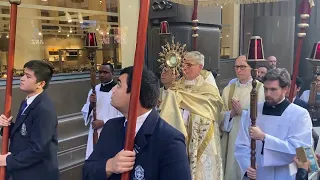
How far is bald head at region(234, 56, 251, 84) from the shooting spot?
433 centimetres

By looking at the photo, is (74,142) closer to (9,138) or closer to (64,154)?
(64,154)

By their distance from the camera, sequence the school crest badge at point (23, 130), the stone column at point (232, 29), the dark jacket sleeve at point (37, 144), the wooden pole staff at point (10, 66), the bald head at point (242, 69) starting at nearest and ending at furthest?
the wooden pole staff at point (10, 66)
the dark jacket sleeve at point (37, 144)
the school crest badge at point (23, 130)
the bald head at point (242, 69)
the stone column at point (232, 29)

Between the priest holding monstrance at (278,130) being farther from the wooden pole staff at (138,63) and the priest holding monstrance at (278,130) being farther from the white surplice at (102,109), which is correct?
the white surplice at (102,109)

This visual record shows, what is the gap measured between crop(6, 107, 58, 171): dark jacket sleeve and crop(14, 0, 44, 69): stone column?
269 centimetres

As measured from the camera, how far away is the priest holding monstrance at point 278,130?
2.93 m

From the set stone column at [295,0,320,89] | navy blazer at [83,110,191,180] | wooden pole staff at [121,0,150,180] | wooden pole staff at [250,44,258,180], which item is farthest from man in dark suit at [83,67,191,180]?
stone column at [295,0,320,89]

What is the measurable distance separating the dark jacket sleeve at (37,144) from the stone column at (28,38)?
2.69m

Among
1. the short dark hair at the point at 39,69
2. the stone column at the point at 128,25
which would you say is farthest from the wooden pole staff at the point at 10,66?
the stone column at the point at 128,25

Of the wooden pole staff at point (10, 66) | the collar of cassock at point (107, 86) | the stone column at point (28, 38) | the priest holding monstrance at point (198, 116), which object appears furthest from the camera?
the stone column at point (28, 38)

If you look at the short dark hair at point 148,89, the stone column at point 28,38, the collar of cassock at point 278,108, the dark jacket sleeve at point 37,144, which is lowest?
the dark jacket sleeve at point 37,144

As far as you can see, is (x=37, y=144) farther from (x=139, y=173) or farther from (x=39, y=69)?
(x=139, y=173)

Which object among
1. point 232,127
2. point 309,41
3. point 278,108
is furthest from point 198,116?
point 309,41

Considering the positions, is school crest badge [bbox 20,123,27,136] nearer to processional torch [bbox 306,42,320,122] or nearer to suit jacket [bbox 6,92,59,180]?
suit jacket [bbox 6,92,59,180]

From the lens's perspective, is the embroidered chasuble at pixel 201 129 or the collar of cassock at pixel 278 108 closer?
the collar of cassock at pixel 278 108
